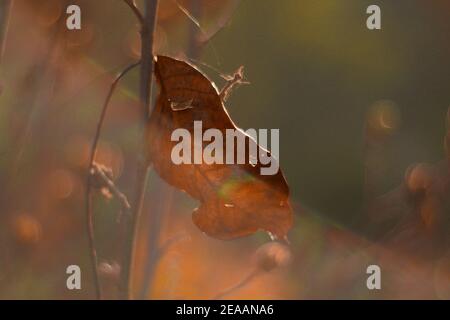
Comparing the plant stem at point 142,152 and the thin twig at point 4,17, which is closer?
the plant stem at point 142,152

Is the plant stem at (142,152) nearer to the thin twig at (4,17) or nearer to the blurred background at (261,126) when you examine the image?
the blurred background at (261,126)

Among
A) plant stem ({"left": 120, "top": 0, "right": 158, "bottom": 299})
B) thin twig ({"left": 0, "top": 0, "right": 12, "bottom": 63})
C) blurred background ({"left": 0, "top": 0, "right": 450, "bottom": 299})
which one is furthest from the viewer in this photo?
blurred background ({"left": 0, "top": 0, "right": 450, "bottom": 299})

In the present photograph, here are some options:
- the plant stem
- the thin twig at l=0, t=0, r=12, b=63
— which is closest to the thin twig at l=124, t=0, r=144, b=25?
the plant stem

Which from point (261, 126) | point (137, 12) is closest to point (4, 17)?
point (137, 12)

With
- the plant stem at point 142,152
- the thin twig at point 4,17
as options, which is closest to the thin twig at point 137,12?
the plant stem at point 142,152

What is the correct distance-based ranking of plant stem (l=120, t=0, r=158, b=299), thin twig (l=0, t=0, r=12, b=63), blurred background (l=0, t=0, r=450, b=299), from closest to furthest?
plant stem (l=120, t=0, r=158, b=299) → thin twig (l=0, t=0, r=12, b=63) → blurred background (l=0, t=0, r=450, b=299)

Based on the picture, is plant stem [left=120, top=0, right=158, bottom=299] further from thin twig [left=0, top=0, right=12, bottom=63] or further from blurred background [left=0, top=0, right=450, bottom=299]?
thin twig [left=0, top=0, right=12, bottom=63]
